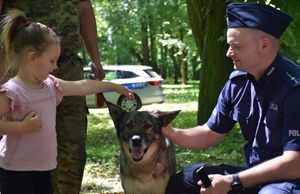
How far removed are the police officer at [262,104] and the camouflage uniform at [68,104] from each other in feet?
3.38

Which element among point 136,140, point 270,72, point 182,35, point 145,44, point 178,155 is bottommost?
point 145,44

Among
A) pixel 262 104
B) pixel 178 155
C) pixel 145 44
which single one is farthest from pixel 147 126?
pixel 145 44

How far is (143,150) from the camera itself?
3.79 m

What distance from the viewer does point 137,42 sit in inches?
1569

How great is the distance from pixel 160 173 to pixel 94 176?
2.97 meters

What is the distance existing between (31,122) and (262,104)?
4.89 feet

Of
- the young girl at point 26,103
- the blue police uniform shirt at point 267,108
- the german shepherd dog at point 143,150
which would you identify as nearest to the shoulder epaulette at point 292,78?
the blue police uniform shirt at point 267,108

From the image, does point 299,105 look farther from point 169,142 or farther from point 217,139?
point 169,142

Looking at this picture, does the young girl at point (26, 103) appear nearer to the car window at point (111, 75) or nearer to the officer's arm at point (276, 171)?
the officer's arm at point (276, 171)

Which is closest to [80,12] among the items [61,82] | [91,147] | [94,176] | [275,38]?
[61,82]

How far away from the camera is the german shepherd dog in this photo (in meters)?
3.80

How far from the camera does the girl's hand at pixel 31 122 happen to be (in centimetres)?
297

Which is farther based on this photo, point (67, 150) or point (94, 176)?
point (94, 176)

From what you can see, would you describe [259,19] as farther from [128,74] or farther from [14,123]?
[128,74]
